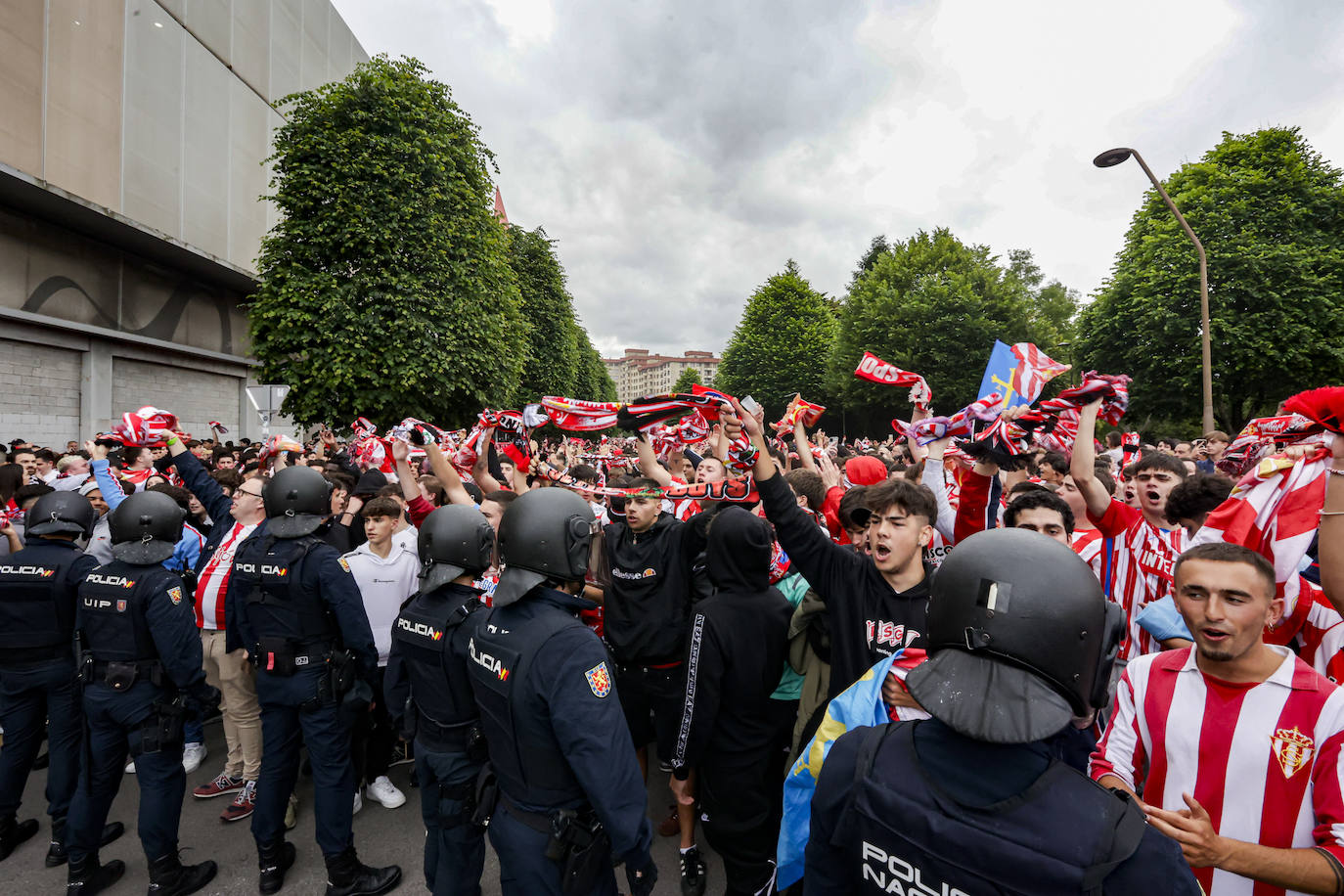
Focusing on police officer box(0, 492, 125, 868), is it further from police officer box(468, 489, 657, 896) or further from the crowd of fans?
police officer box(468, 489, 657, 896)

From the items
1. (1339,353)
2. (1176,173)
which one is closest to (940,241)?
(1176,173)

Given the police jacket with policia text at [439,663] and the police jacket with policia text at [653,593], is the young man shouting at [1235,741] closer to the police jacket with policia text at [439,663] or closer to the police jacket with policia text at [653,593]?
the police jacket with policia text at [653,593]

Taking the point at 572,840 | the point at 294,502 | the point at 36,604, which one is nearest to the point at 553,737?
the point at 572,840

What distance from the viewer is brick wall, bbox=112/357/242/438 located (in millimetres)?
16938

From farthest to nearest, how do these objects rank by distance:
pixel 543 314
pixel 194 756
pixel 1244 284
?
pixel 543 314 < pixel 1244 284 < pixel 194 756

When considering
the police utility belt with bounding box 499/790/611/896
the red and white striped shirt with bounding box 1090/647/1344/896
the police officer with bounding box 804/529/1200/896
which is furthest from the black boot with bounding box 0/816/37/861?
the red and white striped shirt with bounding box 1090/647/1344/896

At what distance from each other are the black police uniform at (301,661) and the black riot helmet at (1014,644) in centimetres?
356

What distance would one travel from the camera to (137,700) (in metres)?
3.69

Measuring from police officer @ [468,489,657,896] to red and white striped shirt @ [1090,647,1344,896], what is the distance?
169 cm

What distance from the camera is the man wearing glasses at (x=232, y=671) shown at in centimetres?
458

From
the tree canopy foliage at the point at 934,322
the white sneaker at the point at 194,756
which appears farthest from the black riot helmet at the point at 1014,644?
the tree canopy foliage at the point at 934,322

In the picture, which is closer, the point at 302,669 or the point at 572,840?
the point at 572,840

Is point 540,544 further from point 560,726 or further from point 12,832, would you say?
point 12,832

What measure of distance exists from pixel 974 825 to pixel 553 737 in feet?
5.42
